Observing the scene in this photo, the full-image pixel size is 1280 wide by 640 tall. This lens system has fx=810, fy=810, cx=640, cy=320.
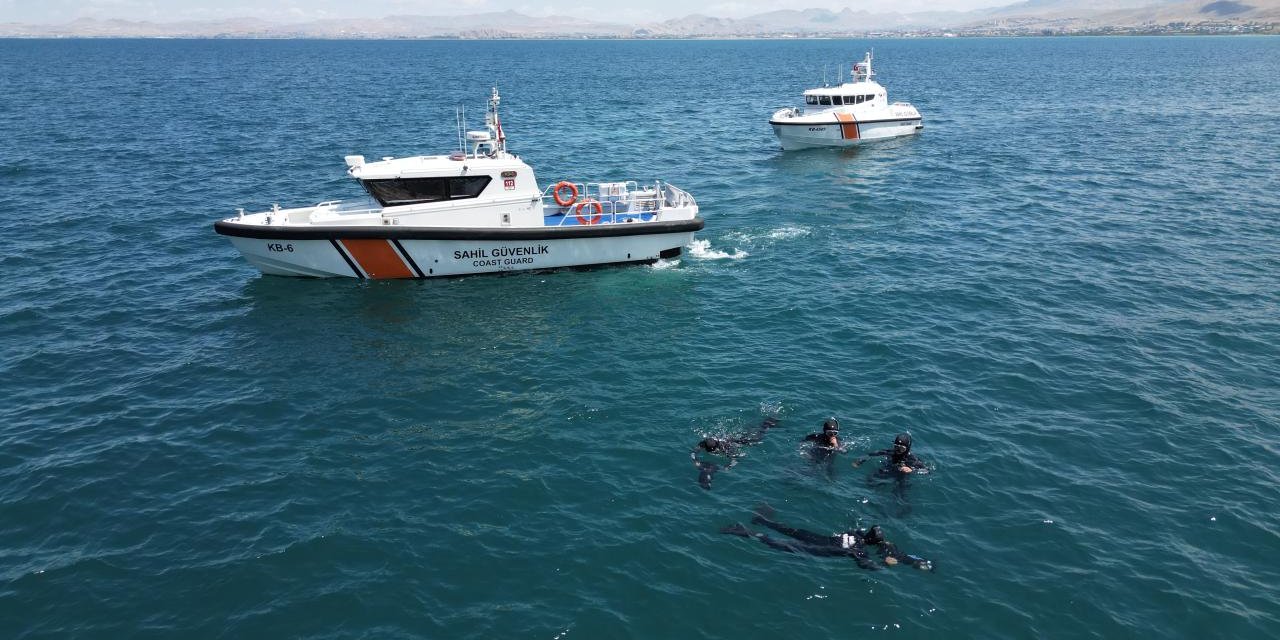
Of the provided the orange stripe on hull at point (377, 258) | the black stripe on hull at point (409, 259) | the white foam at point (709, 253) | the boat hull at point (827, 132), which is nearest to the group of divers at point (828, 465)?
the white foam at point (709, 253)

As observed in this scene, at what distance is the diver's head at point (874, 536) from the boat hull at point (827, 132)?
4459 centimetres

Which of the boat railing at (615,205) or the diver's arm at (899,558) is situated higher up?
the boat railing at (615,205)

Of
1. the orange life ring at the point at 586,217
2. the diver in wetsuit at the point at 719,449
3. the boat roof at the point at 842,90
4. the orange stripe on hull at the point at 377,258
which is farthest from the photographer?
the boat roof at the point at 842,90

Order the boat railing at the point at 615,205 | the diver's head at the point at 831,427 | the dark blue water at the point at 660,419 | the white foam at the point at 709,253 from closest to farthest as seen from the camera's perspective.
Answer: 1. the dark blue water at the point at 660,419
2. the diver's head at the point at 831,427
3. the boat railing at the point at 615,205
4. the white foam at the point at 709,253

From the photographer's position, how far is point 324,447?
64.8 ft

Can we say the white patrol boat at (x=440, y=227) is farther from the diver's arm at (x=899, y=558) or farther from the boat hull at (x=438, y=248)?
the diver's arm at (x=899, y=558)

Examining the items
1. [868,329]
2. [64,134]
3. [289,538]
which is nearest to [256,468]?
[289,538]

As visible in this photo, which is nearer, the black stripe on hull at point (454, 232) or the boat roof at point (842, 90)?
the black stripe on hull at point (454, 232)

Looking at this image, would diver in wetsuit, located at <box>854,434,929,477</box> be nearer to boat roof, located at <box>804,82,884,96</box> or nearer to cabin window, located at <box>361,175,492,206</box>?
cabin window, located at <box>361,175,492,206</box>

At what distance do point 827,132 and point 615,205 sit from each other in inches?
1162

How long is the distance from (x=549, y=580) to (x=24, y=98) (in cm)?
9858

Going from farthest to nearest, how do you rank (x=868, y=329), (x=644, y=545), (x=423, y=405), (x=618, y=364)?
(x=868, y=329) < (x=618, y=364) < (x=423, y=405) < (x=644, y=545)

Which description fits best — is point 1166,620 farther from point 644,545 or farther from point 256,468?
point 256,468

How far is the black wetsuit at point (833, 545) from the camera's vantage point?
51.3 ft
